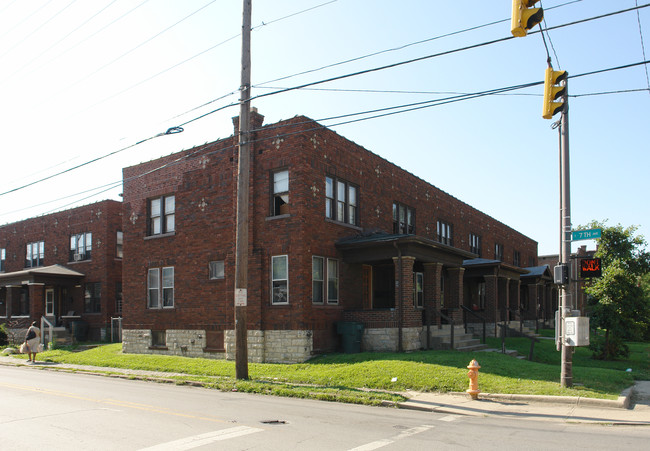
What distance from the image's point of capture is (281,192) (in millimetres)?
19328

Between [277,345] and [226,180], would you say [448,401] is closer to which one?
[277,345]

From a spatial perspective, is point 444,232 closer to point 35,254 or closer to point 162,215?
point 162,215

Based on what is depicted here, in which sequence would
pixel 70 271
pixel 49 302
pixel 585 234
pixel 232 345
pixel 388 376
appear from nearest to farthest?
pixel 585 234, pixel 388 376, pixel 232 345, pixel 70 271, pixel 49 302

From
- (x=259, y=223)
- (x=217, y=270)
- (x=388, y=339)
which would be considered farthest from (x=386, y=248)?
(x=217, y=270)

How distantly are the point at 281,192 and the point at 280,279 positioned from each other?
2991 mm

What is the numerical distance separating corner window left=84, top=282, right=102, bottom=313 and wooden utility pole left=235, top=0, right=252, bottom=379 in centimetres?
1857

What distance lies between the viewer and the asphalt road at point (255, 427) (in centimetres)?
801

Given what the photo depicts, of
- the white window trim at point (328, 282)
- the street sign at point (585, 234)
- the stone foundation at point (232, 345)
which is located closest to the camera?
the street sign at point (585, 234)

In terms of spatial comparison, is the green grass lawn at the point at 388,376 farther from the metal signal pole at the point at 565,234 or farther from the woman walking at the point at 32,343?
the woman walking at the point at 32,343

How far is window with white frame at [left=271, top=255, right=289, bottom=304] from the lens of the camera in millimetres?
18844

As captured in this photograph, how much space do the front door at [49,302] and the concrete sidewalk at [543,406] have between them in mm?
27743

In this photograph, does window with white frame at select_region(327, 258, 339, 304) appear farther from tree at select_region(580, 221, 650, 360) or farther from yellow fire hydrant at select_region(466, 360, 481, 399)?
tree at select_region(580, 221, 650, 360)

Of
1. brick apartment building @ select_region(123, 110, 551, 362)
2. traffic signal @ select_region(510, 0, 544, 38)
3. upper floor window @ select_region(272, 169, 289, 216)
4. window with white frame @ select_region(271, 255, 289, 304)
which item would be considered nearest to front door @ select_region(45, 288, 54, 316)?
brick apartment building @ select_region(123, 110, 551, 362)

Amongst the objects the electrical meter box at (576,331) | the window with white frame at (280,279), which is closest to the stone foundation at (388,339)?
the window with white frame at (280,279)
